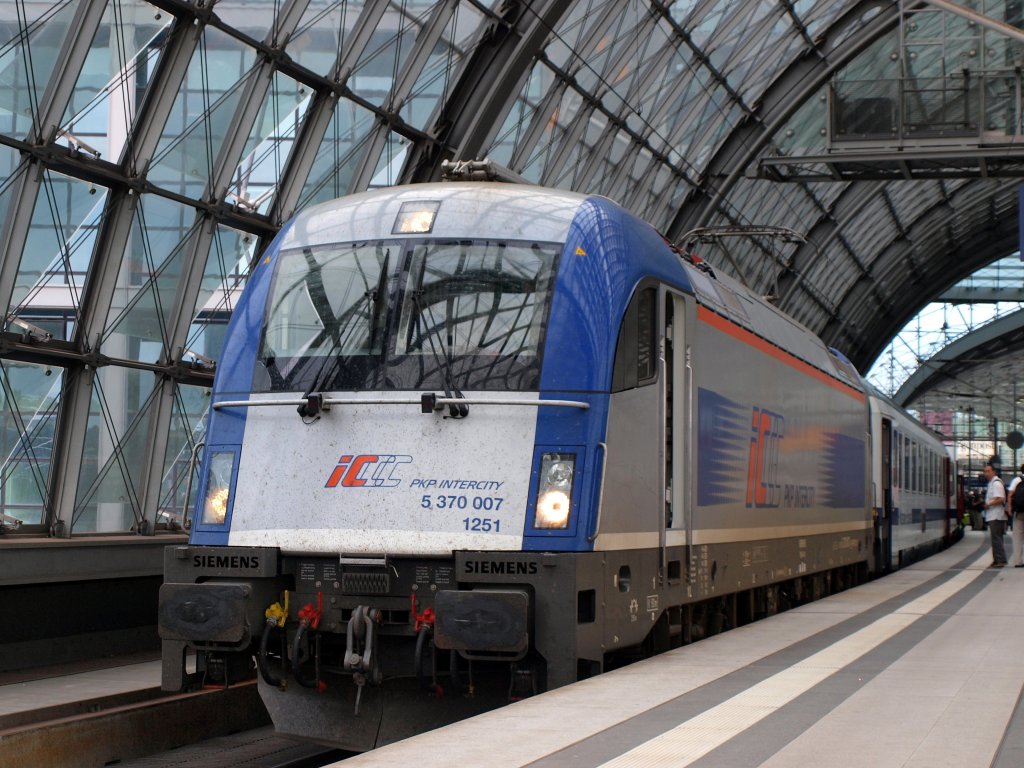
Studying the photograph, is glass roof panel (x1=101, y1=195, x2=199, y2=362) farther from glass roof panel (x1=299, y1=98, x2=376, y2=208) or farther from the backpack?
the backpack

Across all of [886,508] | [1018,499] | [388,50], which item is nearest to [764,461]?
[1018,499]

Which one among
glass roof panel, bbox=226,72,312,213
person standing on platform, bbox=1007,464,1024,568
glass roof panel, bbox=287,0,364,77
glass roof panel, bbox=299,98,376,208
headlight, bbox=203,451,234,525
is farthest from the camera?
person standing on platform, bbox=1007,464,1024,568

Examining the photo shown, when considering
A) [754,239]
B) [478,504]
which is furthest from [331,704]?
[754,239]

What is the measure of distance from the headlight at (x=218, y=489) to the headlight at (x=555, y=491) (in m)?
2.06

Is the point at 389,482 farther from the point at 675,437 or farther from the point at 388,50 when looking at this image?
the point at 388,50

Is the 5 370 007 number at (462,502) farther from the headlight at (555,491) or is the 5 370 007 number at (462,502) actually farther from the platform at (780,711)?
the platform at (780,711)

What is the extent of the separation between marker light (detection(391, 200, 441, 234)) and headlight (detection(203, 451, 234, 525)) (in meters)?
1.85

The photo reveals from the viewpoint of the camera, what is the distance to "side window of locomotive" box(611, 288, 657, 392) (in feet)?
28.9

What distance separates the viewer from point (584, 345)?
8609 millimetres

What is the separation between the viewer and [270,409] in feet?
29.4

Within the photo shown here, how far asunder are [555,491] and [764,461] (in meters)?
5.29

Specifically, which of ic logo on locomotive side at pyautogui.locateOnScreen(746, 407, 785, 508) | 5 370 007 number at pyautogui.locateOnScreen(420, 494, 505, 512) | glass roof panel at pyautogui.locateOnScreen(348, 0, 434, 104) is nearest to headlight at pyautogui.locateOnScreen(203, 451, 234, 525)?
5 370 007 number at pyautogui.locateOnScreen(420, 494, 505, 512)

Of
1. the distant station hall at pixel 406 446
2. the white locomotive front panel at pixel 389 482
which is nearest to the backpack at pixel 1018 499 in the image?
the distant station hall at pixel 406 446

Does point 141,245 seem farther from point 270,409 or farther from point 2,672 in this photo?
point 270,409
